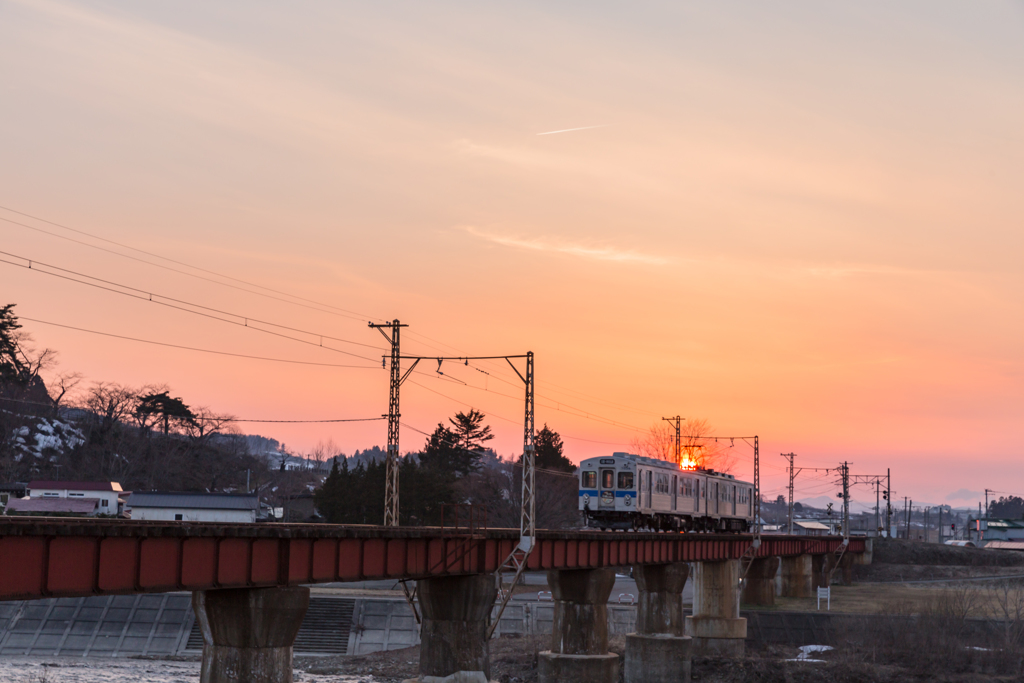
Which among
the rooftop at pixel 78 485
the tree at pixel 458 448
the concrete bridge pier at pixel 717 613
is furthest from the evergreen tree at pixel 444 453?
the concrete bridge pier at pixel 717 613

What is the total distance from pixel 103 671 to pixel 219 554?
47.6 meters

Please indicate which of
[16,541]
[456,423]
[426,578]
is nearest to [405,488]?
[456,423]

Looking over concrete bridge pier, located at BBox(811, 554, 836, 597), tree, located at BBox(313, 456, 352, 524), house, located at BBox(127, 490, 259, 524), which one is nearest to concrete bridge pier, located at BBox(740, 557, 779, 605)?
concrete bridge pier, located at BBox(811, 554, 836, 597)

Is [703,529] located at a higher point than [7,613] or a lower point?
higher

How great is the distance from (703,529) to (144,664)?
1598 inches

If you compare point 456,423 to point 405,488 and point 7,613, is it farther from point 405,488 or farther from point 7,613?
point 7,613

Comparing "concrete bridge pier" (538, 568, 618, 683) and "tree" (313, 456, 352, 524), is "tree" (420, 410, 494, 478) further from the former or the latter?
"concrete bridge pier" (538, 568, 618, 683)

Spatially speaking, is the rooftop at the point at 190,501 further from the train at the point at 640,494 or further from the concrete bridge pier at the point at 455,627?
the concrete bridge pier at the point at 455,627

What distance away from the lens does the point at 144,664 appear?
72125mm

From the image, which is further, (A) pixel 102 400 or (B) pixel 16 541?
(A) pixel 102 400

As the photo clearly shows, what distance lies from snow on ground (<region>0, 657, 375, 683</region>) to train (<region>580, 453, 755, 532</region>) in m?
19.2

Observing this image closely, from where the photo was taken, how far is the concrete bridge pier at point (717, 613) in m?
71.5

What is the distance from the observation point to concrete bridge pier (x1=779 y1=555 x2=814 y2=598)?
102 m

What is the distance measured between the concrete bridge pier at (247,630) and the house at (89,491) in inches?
2975
